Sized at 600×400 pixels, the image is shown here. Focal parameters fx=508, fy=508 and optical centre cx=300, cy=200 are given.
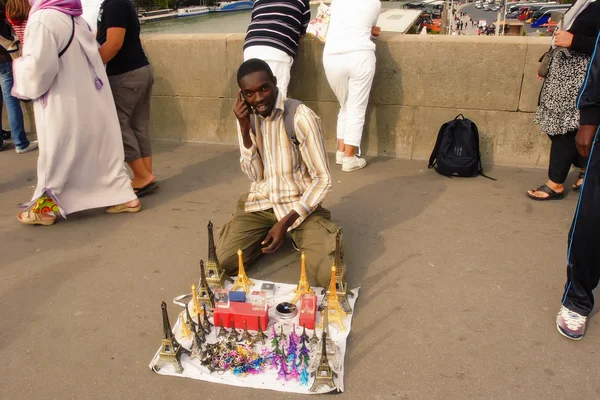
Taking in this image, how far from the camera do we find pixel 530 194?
445 centimetres

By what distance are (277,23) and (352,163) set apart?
153 centimetres

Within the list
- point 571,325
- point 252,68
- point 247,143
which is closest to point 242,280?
point 247,143

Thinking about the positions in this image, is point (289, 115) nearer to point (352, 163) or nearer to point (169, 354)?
point (169, 354)

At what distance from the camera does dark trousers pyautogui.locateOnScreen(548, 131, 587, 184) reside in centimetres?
420

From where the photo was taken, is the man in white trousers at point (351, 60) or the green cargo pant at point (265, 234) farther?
the man in white trousers at point (351, 60)

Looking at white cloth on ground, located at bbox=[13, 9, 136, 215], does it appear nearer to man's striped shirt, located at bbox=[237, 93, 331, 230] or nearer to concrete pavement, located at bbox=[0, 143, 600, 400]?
concrete pavement, located at bbox=[0, 143, 600, 400]

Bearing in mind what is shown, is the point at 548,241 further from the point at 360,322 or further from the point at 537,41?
the point at 537,41

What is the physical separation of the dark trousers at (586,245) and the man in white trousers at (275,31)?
115 inches

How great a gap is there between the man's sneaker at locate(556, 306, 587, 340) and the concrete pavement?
57mm

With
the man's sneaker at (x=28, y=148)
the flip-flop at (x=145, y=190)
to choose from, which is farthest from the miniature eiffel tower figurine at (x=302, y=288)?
the man's sneaker at (x=28, y=148)

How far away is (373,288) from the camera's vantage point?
322 cm

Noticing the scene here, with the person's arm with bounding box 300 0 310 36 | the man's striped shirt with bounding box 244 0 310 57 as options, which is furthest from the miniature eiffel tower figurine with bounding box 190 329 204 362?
the person's arm with bounding box 300 0 310 36

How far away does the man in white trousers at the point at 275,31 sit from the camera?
4.74m

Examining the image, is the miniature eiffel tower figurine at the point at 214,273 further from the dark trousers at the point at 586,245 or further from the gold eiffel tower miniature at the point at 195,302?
the dark trousers at the point at 586,245
